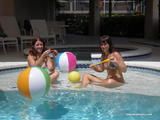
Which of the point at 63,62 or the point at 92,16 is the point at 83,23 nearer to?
the point at 92,16

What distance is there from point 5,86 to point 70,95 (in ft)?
4.67

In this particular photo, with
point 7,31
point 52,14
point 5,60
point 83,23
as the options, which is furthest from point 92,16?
point 5,60

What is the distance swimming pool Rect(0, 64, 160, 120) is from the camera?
520 cm

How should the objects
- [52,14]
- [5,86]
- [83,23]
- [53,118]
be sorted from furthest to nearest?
[52,14] → [83,23] → [5,86] → [53,118]

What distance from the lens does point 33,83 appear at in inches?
193

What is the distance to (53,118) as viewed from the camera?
5082 mm

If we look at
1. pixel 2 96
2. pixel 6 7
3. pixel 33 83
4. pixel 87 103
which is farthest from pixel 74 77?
pixel 6 7

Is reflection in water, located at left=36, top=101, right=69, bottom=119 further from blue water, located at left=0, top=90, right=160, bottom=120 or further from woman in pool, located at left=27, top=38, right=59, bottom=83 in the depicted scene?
woman in pool, located at left=27, top=38, right=59, bottom=83

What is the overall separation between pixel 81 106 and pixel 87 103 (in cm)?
18

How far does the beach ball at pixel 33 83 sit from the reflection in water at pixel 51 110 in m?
0.38

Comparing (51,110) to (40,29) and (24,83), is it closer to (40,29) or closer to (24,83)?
(24,83)

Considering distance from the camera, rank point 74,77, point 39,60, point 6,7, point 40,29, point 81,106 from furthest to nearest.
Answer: point 6,7 → point 40,29 → point 74,77 → point 39,60 → point 81,106

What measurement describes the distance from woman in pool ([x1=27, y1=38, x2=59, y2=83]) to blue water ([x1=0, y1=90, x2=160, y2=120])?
0.41 meters

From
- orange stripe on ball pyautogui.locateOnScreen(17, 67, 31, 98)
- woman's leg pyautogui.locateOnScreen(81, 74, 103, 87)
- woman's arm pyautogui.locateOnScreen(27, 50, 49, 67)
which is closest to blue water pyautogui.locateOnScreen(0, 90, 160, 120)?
woman's leg pyautogui.locateOnScreen(81, 74, 103, 87)
